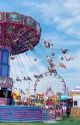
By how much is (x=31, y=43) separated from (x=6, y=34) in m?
5.21

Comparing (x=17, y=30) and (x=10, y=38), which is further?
(x=10, y=38)

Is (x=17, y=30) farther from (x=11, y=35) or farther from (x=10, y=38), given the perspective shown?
(x=10, y=38)

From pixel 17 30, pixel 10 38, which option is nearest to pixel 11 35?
pixel 10 38

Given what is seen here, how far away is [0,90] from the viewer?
41.3 metres

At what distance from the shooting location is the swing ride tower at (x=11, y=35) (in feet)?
135

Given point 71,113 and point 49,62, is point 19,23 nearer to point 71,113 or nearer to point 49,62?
point 49,62

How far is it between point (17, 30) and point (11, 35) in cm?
101

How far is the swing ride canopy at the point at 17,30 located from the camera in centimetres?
4122

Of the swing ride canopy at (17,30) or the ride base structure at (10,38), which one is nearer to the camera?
the ride base structure at (10,38)

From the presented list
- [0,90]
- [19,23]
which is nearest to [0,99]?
[0,90]

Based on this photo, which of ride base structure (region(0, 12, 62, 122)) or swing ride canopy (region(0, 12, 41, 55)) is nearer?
ride base structure (region(0, 12, 62, 122))

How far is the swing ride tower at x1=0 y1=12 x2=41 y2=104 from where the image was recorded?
41094mm

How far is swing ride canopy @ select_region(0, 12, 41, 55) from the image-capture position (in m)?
41.2

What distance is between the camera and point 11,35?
43031 mm
